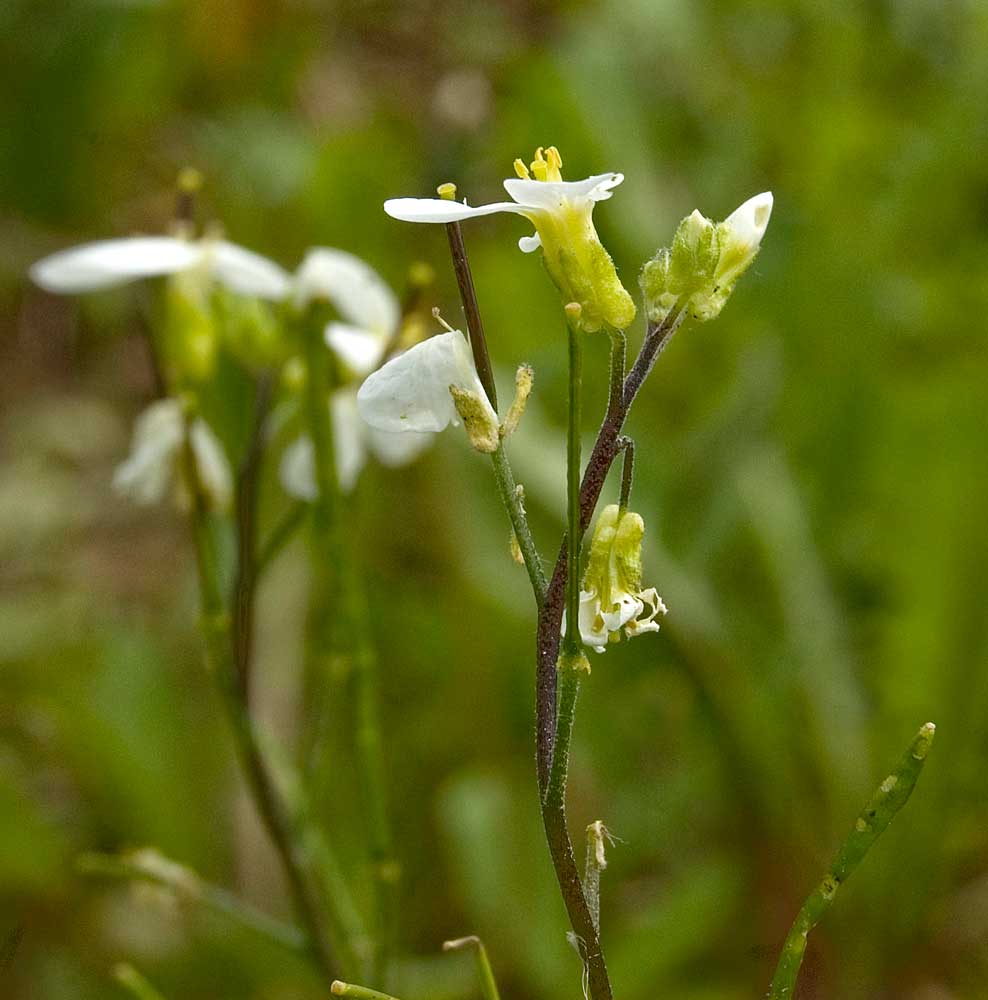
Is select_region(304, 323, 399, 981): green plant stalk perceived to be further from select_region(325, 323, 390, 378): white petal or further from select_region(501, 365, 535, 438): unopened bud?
select_region(501, 365, 535, 438): unopened bud

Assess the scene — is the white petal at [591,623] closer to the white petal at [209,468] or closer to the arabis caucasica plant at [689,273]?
the arabis caucasica plant at [689,273]

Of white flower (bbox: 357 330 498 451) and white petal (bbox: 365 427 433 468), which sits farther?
white petal (bbox: 365 427 433 468)

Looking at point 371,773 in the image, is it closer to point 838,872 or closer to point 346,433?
point 346,433

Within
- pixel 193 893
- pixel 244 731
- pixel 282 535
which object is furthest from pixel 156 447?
pixel 193 893

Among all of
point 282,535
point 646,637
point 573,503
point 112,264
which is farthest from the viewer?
point 646,637

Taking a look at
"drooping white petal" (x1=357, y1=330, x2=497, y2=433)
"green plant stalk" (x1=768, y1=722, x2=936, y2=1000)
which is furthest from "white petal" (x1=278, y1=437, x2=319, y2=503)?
"green plant stalk" (x1=768, y1=722, x2=936, y2=1000)

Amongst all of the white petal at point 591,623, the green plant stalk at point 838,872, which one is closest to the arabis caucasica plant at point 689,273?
the white petal at point 591,623

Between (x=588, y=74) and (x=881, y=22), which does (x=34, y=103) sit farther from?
(x=881, y=22)
